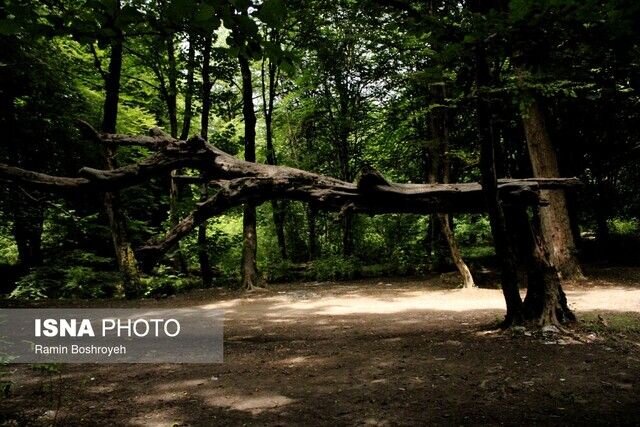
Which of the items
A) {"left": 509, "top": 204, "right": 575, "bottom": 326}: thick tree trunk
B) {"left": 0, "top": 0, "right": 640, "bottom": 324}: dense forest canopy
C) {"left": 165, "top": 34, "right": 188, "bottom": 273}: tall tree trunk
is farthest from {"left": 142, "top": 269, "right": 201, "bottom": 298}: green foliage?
{"left": 509, "top": 204, "right": 575, "bottom": 326}: thick tree trunk

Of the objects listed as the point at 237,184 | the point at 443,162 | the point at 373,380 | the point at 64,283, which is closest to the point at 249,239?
the point at 64,283

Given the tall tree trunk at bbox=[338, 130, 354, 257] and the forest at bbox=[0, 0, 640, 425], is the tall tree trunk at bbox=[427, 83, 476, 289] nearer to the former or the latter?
the forest at bbox=[0, 0, 640, 425]

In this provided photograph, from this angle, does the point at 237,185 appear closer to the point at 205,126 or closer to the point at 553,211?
the point at 553,211

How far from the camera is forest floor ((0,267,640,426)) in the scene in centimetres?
390

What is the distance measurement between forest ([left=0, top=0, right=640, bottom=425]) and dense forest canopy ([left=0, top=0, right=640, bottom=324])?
0.05 metres

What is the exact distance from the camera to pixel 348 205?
19.2ft

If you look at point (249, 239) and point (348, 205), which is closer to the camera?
point (348, 205)

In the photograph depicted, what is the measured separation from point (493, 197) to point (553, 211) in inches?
305

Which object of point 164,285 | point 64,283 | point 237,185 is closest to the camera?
point 237,185

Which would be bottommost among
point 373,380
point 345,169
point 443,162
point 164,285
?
point 373,380

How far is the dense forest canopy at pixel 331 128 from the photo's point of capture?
11.6 feet

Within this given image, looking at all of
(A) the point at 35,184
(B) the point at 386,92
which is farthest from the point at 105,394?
(B) the point at 386,92

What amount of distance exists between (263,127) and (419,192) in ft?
65.9

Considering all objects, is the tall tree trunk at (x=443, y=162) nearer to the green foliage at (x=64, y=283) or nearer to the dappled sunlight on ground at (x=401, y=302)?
the dappled sunlight on ground at (x=401, y=302)
